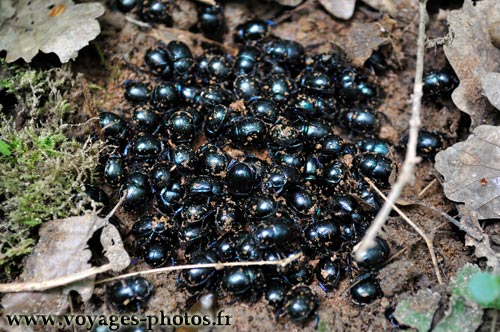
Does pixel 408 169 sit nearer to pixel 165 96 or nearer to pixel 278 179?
pixel 278 179

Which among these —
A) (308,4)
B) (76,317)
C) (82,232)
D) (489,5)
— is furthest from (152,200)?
(489,5)

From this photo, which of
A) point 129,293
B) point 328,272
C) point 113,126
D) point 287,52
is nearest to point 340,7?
point 287,52

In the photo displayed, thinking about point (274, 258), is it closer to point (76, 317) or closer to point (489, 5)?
point (76, 317)

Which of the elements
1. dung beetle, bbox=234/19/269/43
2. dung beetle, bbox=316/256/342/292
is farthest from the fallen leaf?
dung beetle, bbox=316/256/342/292

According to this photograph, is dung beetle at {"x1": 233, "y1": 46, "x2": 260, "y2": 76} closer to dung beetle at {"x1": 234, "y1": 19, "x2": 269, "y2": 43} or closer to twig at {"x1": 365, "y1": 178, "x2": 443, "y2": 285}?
dung beetle at {"x1": 234, "y1": 19, "x2": 269, "y2": 43}

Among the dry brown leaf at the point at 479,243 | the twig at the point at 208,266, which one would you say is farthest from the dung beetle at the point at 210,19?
the dry brown leaf at the point at 479,243
